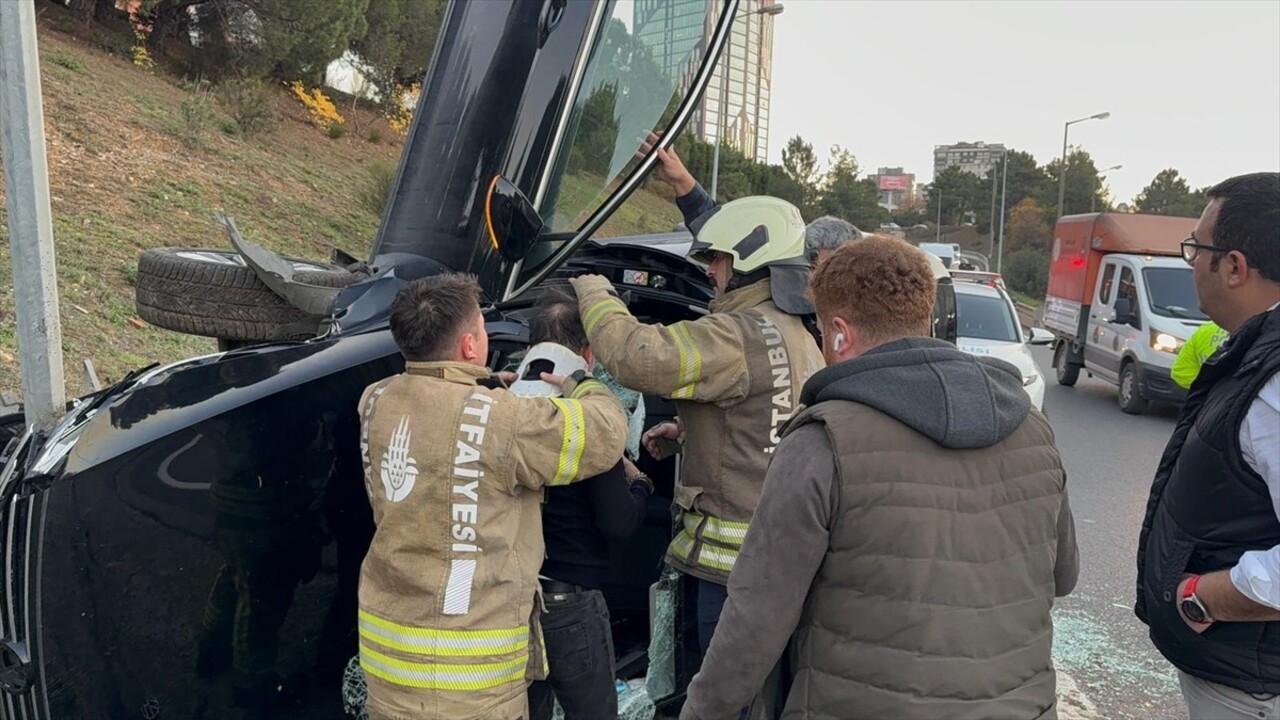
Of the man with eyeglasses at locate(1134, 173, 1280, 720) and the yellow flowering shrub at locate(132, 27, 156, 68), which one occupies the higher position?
the yellow flowering shrub at locate(132, 27, 156, 68)

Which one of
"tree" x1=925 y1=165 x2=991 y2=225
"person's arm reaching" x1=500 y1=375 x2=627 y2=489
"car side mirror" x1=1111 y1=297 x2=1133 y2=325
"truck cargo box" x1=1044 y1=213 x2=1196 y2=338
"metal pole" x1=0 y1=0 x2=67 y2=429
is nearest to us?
"metal pole" x1=0 y1=0 x2=67 y2=429

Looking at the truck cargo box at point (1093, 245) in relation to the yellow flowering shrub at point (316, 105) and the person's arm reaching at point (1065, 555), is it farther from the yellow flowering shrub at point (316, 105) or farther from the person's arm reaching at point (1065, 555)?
the yellow flowering shrub at point (316, 105)

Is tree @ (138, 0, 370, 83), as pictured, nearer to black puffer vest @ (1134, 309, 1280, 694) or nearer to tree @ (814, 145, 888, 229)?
black puffer vest @ (1134, 309, 1280, 694)

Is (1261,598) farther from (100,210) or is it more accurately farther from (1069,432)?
(100,210)

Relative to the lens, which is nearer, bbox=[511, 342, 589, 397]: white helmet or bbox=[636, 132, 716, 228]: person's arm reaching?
bbox=[511, 342, 589, 397]: white helmet

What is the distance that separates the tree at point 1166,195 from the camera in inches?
2266

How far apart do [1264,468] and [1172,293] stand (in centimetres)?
1194

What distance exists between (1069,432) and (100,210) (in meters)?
11.3

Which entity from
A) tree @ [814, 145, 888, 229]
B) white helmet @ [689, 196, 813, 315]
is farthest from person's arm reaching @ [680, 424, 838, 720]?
tree @ [814, 145, 888, 229]

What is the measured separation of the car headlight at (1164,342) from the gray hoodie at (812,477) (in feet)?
37.0

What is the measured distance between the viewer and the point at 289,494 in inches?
84.3

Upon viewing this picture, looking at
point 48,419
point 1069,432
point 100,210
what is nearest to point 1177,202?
point 1069,432

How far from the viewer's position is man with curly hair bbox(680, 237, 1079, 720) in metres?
1.61

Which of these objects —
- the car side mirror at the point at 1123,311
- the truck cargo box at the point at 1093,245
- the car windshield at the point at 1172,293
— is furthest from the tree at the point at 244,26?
the car windshield at the point at 1172,293
